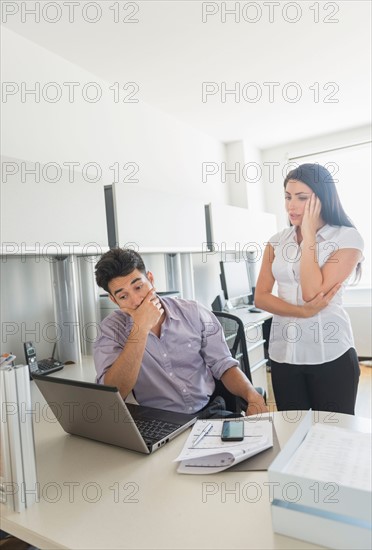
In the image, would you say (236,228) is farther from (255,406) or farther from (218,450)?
(218,450)

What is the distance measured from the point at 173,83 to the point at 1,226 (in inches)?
83.6

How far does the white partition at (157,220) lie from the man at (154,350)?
826 mm

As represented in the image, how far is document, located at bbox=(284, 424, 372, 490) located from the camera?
70cm

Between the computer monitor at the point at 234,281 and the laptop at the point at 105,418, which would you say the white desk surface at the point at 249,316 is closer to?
the computer monitor at the point at 234,281

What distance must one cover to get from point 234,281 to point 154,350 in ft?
8.10

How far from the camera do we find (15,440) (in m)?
0.88

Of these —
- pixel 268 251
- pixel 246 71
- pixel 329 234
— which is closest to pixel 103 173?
pixel 246 71

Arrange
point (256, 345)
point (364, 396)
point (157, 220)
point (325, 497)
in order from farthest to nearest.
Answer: point (364, 396) < point (256, 345) < point (157, 220) < point (325, 497)

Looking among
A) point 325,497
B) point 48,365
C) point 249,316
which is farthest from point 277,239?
point 249,316

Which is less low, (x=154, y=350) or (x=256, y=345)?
(x=154, y=350)

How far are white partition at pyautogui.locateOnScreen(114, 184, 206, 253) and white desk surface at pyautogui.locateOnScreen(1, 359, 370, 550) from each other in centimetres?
147

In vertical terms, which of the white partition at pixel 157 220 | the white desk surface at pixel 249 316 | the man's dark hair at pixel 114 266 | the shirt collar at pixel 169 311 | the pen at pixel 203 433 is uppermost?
the white partition at pixel 157 220

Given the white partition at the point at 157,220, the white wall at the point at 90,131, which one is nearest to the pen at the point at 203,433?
the white partition at the point at 157,220

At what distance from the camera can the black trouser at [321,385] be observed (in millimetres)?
1549
